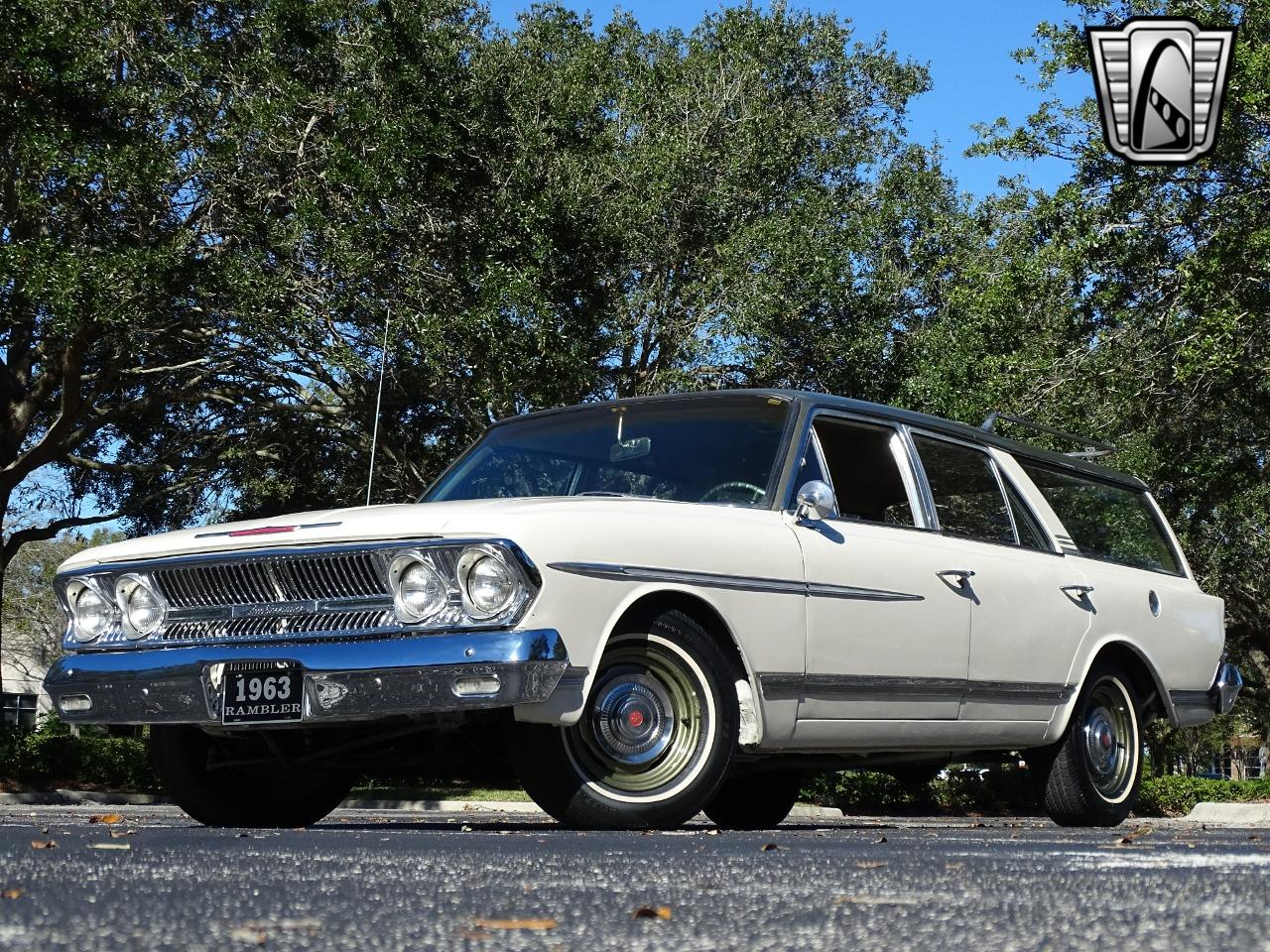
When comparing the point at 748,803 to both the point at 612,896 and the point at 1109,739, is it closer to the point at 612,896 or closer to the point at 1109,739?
the point at 1109,739

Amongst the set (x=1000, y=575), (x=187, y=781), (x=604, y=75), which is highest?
(x=604, y=75)

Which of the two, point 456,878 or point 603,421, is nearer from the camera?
point 456,878

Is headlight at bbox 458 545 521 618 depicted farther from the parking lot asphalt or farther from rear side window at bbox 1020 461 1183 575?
rear side window at bbox 1020 461 1183 575

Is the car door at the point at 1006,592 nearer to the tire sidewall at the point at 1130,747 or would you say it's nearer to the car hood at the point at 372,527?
the tire sidewall at the point at 1130,747

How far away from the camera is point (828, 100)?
31172 mm

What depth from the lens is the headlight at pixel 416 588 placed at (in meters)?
5.76

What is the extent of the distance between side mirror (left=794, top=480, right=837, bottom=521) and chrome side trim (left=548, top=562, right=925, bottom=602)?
0.95ft

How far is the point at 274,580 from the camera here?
6.08 metres

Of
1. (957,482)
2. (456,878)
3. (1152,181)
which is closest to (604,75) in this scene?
(1152,181)

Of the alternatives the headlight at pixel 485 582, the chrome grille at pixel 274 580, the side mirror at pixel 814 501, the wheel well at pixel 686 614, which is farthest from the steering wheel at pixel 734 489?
the chrome grille at pixel 274 580

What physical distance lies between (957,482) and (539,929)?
5.44 m

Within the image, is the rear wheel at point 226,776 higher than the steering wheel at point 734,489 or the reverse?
the reverse

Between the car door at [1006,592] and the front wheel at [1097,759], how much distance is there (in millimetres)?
305

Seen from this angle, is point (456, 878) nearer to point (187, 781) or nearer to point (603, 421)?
point (187, 781)
